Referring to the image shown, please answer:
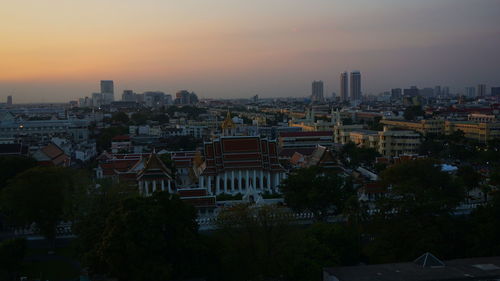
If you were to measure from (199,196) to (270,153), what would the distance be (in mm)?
8925

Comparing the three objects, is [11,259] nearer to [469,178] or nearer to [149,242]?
[149,242]

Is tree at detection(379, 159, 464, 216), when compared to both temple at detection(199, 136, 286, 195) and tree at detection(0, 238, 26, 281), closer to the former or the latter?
temple at detection(199, 136, 286, 195)

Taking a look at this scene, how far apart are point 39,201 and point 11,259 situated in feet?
17.9

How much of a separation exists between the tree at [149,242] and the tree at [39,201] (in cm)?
643

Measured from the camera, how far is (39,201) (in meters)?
26.3

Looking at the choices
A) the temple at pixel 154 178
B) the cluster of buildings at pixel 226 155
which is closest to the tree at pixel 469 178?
the cluster of buildings at pixel 226 155

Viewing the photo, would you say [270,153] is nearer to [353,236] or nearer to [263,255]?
[353,236]

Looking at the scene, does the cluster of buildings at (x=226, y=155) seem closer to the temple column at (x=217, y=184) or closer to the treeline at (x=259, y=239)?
the temple column at (x=217, y=184)

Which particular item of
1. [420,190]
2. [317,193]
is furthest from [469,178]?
[420,190]

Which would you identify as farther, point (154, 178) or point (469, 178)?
point (154, 178)

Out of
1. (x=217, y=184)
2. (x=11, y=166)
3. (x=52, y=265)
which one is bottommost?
(x=52, y=265)

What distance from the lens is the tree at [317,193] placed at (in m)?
27.3

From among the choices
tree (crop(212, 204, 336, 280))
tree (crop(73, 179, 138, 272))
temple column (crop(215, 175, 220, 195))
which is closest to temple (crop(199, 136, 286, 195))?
temple column (crop(215, 175, 220, 195))

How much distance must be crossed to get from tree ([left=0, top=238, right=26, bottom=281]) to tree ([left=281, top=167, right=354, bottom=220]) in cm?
1309
